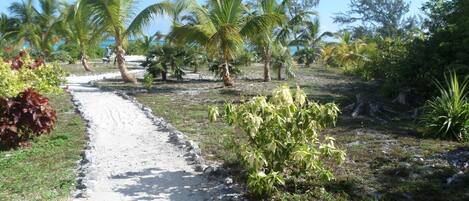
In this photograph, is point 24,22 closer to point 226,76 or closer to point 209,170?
point 226,76

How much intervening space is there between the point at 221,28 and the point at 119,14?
13.2 ft

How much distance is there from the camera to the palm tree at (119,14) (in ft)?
52.1

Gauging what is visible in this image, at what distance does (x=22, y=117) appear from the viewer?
7453mm

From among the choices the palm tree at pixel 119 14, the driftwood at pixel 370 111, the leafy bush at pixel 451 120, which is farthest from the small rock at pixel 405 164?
the palm tree at pixel 119 14

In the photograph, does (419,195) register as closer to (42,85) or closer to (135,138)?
(135,138)

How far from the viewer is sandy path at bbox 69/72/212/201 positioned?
536 centimetres

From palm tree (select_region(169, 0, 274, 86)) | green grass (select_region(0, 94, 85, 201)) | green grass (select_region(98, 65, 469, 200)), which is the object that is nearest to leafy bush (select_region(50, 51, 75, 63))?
palm tree (select_region(169, 0, 274, 86))

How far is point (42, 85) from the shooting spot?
828 centimetres

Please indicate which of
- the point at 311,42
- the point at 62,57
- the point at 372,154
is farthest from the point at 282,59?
the point at 62,57

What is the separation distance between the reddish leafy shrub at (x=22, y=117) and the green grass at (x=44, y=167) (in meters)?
0.25

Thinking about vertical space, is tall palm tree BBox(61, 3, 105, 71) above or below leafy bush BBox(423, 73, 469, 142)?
above

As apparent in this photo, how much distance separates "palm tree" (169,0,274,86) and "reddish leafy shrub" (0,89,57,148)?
24.8 feet

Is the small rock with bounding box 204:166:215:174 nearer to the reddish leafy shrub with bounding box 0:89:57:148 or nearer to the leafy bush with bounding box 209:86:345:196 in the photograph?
the leafy bush with bounding box 209:86:345:196

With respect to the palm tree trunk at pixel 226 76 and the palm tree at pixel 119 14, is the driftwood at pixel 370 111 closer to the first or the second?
the palm tree trunk at pixel 226 76
